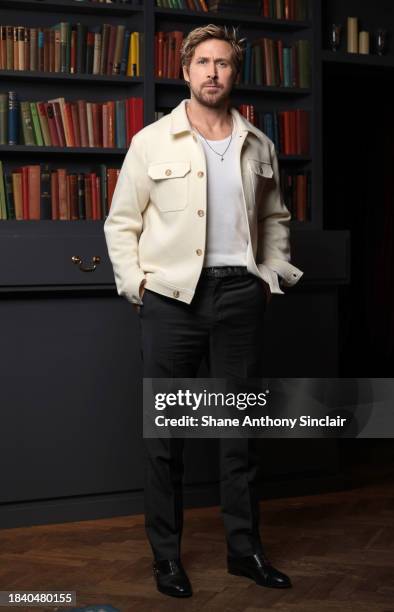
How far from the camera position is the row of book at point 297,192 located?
177 inches

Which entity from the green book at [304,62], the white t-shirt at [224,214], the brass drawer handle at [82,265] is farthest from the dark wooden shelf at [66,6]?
the white t-shirt at [224,214]

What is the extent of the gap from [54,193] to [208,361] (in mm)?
1722

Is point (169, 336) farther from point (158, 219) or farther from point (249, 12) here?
point (249, 12)

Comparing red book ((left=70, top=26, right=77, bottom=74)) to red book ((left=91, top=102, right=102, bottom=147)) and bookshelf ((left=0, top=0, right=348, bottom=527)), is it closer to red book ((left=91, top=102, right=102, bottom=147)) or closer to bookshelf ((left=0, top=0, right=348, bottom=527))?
red book ((left=91, top=102, right=102, bottom=147))

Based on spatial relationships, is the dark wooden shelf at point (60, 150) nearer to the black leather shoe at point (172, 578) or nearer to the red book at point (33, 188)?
the red book at point (33, 188)

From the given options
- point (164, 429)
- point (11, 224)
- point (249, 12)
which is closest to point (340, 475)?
point (164, 429)

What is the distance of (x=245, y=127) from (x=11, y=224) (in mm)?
1708

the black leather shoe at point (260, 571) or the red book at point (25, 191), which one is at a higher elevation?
the red book at point (25, 191)

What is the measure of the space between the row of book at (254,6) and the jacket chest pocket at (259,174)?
1.79 metres

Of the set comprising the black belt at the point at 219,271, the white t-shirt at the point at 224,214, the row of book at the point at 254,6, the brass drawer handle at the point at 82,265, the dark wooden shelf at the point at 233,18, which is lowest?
the brass drawer handle at the point at 82,265

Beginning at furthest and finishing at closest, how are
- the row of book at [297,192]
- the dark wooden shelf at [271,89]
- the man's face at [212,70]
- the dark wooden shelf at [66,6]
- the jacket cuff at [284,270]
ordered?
the row of book at [297,192]
the dark wooden shelf at [271,89]
the dark wooden shelf at [66,6]
the jacket cuff at [284,270]
the man's face at [212,70]

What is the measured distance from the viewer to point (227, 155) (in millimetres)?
2625

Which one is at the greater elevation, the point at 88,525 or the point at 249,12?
the point at 249,12

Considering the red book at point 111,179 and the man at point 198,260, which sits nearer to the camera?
the man at point 198,260
